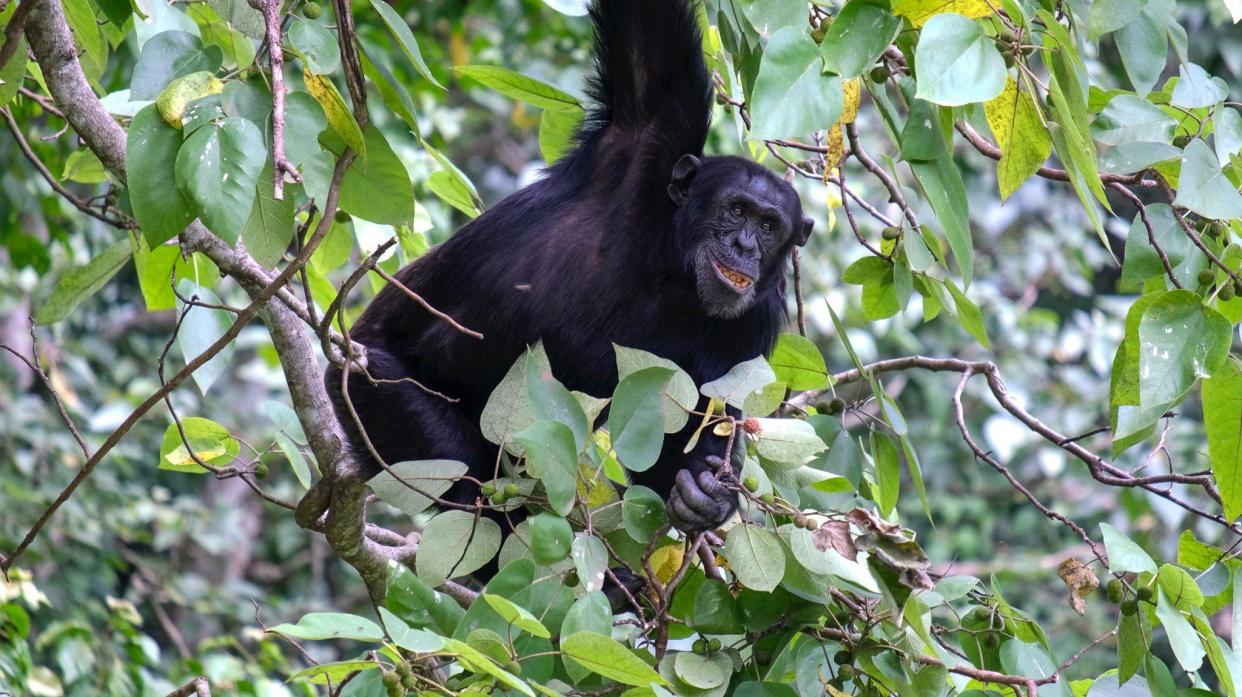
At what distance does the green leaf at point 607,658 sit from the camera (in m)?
1.82

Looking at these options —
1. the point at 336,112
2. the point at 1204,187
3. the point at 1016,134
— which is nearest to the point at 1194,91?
the point at 1204,187

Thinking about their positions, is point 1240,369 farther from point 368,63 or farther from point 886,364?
point 368,63

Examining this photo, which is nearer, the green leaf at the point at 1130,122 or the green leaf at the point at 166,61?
the green leaf at the point at 166,61

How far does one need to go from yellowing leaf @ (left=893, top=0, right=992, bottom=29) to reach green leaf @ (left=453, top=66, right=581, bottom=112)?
1.17 metres

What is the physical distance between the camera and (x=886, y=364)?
329 centimetres

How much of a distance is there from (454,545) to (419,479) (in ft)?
0.63

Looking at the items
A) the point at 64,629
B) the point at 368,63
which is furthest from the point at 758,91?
the point at 64,629

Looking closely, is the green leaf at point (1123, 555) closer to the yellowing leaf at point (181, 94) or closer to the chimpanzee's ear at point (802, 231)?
the chimpanzee's ear at point (802, 231)

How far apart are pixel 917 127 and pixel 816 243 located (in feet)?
18.9

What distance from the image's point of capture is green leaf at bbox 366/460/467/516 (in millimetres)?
2451

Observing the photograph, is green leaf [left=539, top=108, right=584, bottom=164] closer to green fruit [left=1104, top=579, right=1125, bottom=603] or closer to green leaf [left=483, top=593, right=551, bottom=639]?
green fruit [left=1104, top=579, right=1125, bottom=603]

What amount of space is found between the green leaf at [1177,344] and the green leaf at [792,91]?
0.77m

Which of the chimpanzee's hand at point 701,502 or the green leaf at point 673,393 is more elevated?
the green leaf at point 673,393

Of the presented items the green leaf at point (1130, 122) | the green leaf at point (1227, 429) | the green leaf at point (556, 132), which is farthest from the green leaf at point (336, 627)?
the green leaf at point (556, 132)
